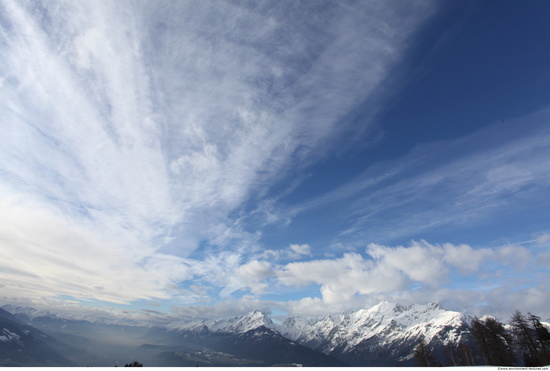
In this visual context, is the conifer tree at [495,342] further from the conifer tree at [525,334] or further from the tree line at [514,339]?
the conifer tree at [525,334]

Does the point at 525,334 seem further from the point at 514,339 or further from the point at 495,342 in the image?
the point at 495,342

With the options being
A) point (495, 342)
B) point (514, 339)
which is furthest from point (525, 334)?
point (495, 342)

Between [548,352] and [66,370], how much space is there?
81004 mm

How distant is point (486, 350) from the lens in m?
60.2

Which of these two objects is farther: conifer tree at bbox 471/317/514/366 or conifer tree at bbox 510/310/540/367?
conifer tree at bbox 471/317/514/366

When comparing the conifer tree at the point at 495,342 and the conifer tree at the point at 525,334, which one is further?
the conifer tree at the point at 495,342

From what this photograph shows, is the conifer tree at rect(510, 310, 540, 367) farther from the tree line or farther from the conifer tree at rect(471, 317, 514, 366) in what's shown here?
the conifer tree at rect(471, 317, 514, 366)

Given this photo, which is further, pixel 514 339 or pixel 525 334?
pixel 514 339

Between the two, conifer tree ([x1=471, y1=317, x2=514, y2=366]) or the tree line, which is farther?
conifer tree ([x1=471, y1=317, x2=514, y2=366])

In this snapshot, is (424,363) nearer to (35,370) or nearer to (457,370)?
(457,370)

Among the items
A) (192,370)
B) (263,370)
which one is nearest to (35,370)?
(192,370)

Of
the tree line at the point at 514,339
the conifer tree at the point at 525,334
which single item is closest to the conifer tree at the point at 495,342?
the tree line at the point at 514,339

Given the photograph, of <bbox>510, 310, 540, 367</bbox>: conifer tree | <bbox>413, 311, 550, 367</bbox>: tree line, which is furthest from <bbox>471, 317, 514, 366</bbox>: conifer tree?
<bbox>510, 310, 540, 367</bbox>: conifer tree

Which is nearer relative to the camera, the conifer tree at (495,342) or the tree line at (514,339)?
the tree line at (514,339)
